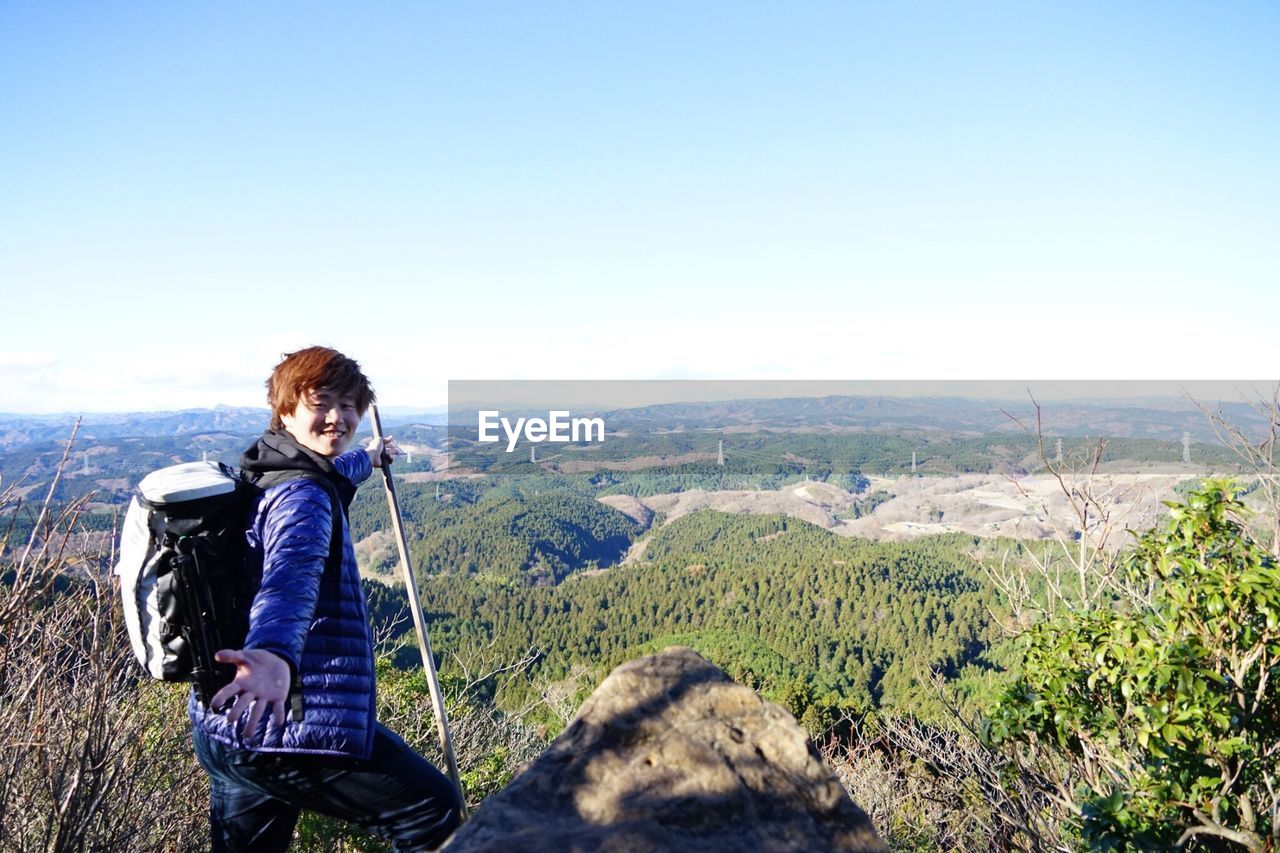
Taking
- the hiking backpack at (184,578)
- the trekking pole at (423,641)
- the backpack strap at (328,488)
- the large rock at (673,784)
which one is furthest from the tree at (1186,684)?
the hiking backpack at (184,578)

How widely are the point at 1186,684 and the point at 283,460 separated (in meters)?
3.11

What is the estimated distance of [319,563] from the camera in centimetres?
188

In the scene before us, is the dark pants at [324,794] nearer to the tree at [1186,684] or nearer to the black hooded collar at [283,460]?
the black hooded collar at [283,460]

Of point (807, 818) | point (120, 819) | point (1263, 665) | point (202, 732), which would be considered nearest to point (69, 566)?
point (120, 819)

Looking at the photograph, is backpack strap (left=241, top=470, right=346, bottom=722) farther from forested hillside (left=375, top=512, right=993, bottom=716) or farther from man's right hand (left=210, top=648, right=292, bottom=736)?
forested hillside (left=375, top=512, right=993, bottom=716)

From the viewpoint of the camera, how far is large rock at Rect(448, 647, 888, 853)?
5.86 ft

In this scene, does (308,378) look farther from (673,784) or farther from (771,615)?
(771,615)

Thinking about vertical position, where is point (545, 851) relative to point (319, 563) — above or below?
below

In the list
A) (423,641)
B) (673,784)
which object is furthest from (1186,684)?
(423,641)

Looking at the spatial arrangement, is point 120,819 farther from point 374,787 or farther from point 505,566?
point 505,566

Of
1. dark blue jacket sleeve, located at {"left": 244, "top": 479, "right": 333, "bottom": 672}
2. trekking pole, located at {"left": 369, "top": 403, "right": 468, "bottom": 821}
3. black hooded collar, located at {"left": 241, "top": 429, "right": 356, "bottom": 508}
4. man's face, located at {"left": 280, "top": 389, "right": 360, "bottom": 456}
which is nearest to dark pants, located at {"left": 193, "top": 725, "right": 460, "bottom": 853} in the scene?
trekking pole, located at {"left": 369, "top": 403, "right": 468, "bottom": 821}

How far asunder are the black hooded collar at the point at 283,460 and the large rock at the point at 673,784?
0.90 metres

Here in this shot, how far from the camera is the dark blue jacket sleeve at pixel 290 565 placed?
1709 millimetres

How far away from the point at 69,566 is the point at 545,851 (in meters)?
3.58
